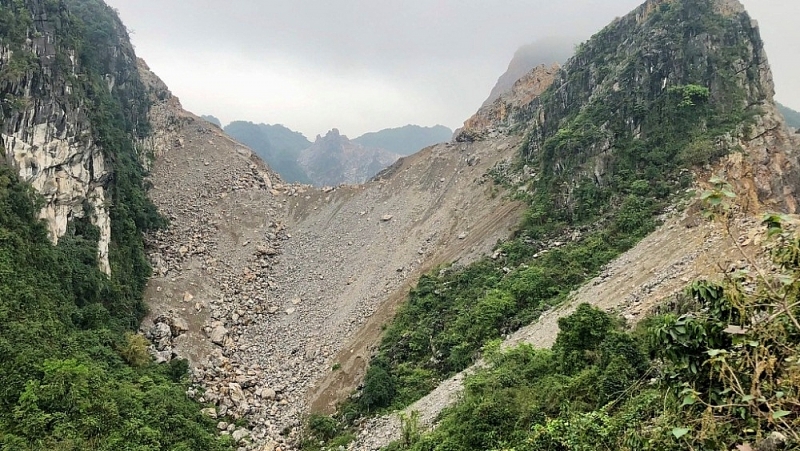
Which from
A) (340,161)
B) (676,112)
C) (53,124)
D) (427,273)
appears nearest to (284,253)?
(427,273)

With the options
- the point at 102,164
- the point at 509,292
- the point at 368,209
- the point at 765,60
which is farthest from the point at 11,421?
the point at 765,60

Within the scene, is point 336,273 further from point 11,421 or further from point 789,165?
point 789,165

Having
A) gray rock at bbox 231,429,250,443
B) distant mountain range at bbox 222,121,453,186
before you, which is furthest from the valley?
distant mountain range at bbox 222,121,453,186

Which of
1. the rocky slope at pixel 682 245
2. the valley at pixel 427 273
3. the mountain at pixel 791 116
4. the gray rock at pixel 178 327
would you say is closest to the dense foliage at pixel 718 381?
the valley at pixel 427 273

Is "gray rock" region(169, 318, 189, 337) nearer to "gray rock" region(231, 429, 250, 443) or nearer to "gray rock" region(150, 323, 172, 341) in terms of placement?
"gray rock" region(150, 323, 172, 341)

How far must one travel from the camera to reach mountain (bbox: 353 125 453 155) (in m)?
186

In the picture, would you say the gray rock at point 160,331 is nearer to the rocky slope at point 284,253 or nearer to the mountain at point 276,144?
the rocky slope at point 284,253

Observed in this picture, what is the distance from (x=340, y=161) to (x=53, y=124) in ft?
371

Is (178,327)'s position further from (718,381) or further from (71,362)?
(718,381)

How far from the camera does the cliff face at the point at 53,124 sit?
26.6 metres

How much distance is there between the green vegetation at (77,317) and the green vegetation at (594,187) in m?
8.47

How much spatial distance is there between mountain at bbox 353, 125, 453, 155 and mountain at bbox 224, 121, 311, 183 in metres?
25.1

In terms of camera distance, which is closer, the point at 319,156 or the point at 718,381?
the point at 718,381

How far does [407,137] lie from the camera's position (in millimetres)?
189750
